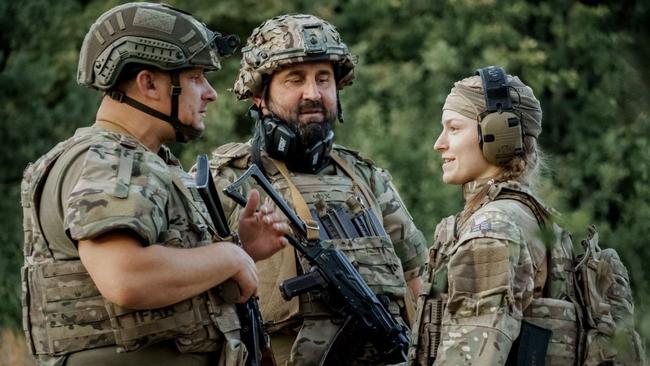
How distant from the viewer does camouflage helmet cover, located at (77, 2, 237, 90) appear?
4422mm

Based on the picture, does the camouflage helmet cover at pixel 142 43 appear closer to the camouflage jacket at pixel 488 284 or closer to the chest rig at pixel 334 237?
the camouflage jacket at pixel 488 284

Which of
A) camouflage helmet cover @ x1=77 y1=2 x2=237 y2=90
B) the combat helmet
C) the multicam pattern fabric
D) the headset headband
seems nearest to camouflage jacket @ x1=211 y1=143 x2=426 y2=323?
the multicam pattern fabric

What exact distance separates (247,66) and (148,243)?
2.47 metres

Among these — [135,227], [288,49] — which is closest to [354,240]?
[288,49]

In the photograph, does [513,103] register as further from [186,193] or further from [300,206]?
[300,206]

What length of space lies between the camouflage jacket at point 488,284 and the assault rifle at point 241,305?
648mm

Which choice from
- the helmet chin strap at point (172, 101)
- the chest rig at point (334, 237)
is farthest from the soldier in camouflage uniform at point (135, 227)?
the chest rig at point (334, 237)

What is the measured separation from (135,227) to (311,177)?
2.34 meters

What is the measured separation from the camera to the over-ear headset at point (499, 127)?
4.77 meters

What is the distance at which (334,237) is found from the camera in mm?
6043

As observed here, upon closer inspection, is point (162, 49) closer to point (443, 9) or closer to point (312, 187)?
point (312, 187)

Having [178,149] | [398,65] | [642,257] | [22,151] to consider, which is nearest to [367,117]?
[398,65]

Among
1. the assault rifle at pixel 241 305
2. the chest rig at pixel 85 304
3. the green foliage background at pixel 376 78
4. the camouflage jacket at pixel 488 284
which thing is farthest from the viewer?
the green foliage background at pixel 376 78

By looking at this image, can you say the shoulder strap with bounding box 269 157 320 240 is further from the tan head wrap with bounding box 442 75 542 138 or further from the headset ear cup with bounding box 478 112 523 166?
the headset ear cup with bounding box 478 112 523 166
